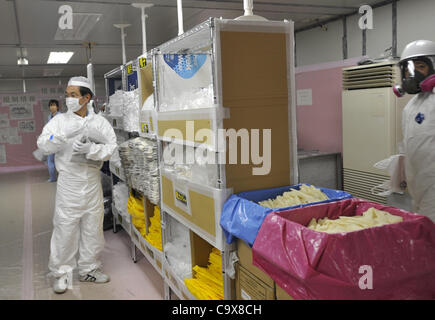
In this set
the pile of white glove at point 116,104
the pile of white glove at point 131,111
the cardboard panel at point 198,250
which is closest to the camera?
the cardboard panel at point 198,250

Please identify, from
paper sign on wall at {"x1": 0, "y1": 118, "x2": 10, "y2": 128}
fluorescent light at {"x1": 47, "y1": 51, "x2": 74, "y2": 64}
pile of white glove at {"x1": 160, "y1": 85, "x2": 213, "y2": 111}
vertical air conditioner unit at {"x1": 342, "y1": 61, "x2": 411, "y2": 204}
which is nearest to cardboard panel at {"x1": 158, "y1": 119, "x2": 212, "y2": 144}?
pile of white glove at {"x1": 160, "y1": 85, "x2": 213, "y2": 111}

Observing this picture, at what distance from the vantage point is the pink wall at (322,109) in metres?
4.87

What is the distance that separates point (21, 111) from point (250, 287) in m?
10.4

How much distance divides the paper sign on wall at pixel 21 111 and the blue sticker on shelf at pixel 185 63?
9.08 meters

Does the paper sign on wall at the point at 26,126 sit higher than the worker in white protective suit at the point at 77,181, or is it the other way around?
the paper sign on wall at the point at 26,126

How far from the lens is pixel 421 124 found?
8.55ft

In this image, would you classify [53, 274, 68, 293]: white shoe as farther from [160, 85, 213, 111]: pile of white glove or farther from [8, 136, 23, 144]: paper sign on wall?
[8, 136, 23, 144]: paper sign on wall

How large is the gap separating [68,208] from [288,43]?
2.14m

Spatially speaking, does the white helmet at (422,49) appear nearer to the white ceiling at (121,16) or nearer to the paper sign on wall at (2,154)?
the white ceiling at (121,16)

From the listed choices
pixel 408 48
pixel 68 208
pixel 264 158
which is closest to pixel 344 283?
pixel 264 158

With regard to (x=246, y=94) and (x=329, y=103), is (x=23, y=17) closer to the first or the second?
(x=246, y=94)

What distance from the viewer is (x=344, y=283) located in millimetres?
1222

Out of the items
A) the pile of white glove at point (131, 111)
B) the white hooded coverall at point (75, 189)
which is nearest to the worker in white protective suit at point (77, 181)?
the white hooded coverall at point (75, 189)

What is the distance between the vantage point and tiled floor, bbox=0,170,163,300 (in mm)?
3088
